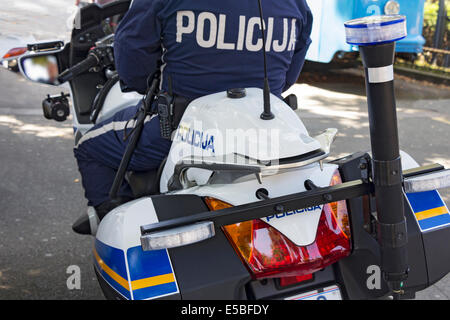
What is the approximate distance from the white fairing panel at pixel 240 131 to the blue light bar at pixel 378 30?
0.39m

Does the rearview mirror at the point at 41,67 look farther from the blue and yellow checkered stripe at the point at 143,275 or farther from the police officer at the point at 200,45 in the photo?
the blue and yellow checkered stripe at the point at 143,275

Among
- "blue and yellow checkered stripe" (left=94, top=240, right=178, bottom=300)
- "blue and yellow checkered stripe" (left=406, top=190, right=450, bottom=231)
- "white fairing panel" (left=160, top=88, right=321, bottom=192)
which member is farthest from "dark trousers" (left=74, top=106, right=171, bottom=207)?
"blue and yellow checkered stripe" (left=406, top=190, right=450, bottom=231)

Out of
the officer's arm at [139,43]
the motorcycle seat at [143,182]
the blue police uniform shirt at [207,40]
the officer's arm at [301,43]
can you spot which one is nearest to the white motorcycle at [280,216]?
the blue police uniform shirt at [207,40]

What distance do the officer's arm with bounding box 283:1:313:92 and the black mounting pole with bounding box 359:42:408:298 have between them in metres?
0.99

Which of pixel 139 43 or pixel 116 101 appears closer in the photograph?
pixel 139 43

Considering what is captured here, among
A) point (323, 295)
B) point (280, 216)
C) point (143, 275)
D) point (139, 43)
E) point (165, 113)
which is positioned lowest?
point (323, 295)

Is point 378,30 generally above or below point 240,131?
above

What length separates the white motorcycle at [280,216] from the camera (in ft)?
5.86

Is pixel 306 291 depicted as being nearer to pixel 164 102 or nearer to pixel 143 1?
pixel 164 102

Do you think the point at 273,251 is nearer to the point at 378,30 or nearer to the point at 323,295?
the point at 323,295

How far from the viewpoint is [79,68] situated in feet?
11.1

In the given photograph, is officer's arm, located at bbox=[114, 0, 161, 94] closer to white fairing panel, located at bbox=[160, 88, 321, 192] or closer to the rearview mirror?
white fairing panel, located at bbox=[160, 88, 321, 192]

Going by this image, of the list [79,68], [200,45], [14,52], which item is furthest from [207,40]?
[14,52]

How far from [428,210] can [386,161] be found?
1.48ft
